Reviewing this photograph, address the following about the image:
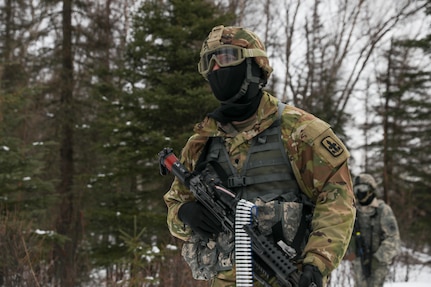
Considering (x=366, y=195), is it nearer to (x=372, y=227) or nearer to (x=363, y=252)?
(x=372, y=227)

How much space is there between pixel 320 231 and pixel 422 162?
15.9 meters

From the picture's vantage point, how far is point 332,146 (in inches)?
78.4

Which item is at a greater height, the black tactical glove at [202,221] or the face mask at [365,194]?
the face mask at [365,194]

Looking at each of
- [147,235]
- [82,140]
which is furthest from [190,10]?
[82,140]

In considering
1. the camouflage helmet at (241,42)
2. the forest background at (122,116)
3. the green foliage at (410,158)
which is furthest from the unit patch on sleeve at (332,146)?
the green foliage at (410,158)

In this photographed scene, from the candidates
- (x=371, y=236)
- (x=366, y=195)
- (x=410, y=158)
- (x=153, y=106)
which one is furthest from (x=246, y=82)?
(x=410, y=158)

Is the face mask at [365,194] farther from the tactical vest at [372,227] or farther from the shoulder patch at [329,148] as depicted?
the shoulder patch at [329,148]

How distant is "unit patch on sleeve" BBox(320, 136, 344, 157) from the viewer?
1.98 m

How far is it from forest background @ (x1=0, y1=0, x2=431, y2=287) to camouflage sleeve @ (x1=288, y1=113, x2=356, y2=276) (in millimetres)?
3533

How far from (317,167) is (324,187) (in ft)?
0.33

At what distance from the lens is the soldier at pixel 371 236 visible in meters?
5.82

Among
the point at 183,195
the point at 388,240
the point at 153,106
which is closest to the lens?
the point at 183,195

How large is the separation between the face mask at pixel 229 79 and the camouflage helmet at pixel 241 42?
0.09 metres

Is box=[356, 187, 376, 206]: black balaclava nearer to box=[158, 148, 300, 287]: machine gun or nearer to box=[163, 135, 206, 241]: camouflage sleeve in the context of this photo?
box=[163, 135, 206, 241]: camouflage sleeve
